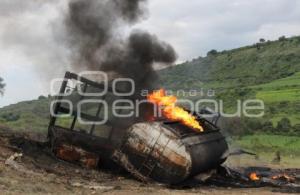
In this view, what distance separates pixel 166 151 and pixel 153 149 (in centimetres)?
60

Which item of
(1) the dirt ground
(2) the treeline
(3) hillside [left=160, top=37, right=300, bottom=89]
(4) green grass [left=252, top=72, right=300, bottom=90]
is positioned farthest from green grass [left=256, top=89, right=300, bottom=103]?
(1) the dirt ground

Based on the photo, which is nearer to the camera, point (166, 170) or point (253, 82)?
point (166, 170)

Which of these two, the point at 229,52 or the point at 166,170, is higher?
the point at 229,52

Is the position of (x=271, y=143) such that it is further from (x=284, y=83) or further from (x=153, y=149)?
(x=284, y=83)

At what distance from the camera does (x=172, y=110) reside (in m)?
20.5

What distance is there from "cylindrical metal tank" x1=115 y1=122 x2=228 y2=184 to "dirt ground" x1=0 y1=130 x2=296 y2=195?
23.0 inches

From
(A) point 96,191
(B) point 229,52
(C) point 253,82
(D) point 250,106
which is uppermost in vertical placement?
(B) point 229,52

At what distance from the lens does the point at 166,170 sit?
17.7 meters

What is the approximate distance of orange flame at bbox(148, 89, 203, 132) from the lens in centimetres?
1991

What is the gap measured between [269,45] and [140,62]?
7535 centimetres

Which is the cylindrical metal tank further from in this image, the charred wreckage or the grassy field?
the grassy field

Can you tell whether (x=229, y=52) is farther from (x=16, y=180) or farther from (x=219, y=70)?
(x=16, y=180)

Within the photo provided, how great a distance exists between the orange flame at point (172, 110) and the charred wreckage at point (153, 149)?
32cm

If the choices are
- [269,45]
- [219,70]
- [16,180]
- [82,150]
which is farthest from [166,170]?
[269,45]
